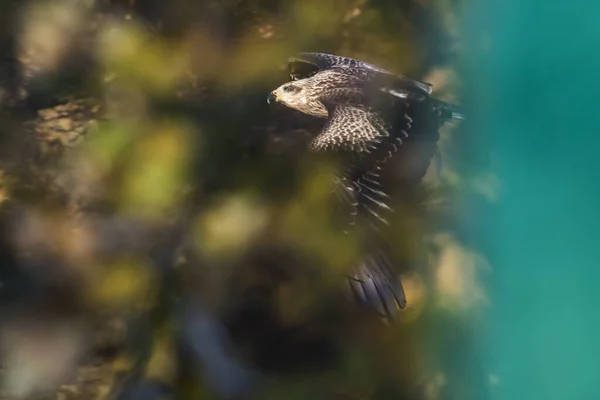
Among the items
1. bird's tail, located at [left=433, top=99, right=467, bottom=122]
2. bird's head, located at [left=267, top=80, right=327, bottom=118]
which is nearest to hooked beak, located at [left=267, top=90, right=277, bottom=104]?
bird's head, located at [left=267, top=80, right=327, bottom=118]

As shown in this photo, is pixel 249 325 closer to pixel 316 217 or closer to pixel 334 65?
pixel 316 217

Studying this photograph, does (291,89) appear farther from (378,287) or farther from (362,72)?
(378,287)

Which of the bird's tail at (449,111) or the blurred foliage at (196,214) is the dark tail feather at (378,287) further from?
the bird's tail at (449,111)

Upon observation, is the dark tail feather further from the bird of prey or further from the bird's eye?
the bird's eye

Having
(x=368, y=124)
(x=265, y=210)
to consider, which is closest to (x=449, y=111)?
(x=368, y=124)

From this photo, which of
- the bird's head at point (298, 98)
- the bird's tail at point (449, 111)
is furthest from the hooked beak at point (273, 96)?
the bird's tail at point (449, 111)

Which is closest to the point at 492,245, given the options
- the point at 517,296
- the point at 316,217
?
the point at 517,296

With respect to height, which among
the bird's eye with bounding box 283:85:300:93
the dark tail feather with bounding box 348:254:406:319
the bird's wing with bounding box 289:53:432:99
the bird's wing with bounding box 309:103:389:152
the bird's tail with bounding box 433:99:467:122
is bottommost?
the dark tail feather with bounding box 348:254:406:319
